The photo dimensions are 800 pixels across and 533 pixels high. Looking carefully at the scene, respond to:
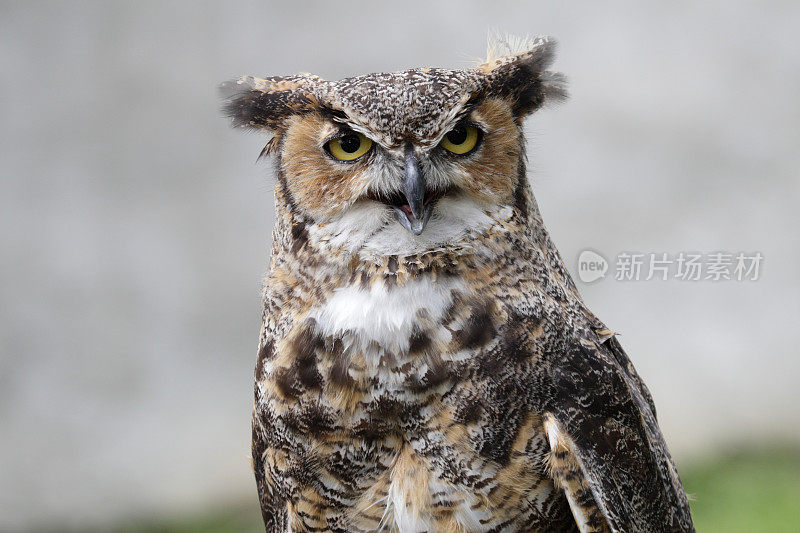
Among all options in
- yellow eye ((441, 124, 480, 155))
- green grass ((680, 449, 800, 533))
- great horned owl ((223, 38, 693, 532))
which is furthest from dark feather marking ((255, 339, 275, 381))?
green grass ((680, 449, 800, 533))

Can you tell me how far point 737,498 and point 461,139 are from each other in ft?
9.05

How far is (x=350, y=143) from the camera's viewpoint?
112 cm

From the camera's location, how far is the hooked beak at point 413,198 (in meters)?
1.06

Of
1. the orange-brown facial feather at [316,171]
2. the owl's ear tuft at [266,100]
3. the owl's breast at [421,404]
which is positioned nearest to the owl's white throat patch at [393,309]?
the owl's breast at [421,404]

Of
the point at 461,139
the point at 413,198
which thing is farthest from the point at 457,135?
the point at 413,198

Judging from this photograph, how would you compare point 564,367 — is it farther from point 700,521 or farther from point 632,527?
point 700,521

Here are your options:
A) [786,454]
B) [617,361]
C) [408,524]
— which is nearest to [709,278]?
[786,454]

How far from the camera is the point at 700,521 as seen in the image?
3.19 metres

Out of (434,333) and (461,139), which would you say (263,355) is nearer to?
(434,333)

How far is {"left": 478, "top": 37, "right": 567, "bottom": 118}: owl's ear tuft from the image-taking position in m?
1.19

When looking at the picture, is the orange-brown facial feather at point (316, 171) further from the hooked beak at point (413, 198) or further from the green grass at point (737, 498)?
the green grass at point (737, 498)

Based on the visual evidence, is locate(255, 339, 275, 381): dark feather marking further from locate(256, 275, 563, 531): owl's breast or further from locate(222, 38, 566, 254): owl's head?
locate(222, 38, 566, 254): owl's head

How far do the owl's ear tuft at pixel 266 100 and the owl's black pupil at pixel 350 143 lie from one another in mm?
70

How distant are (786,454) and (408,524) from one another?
9.77 feet
